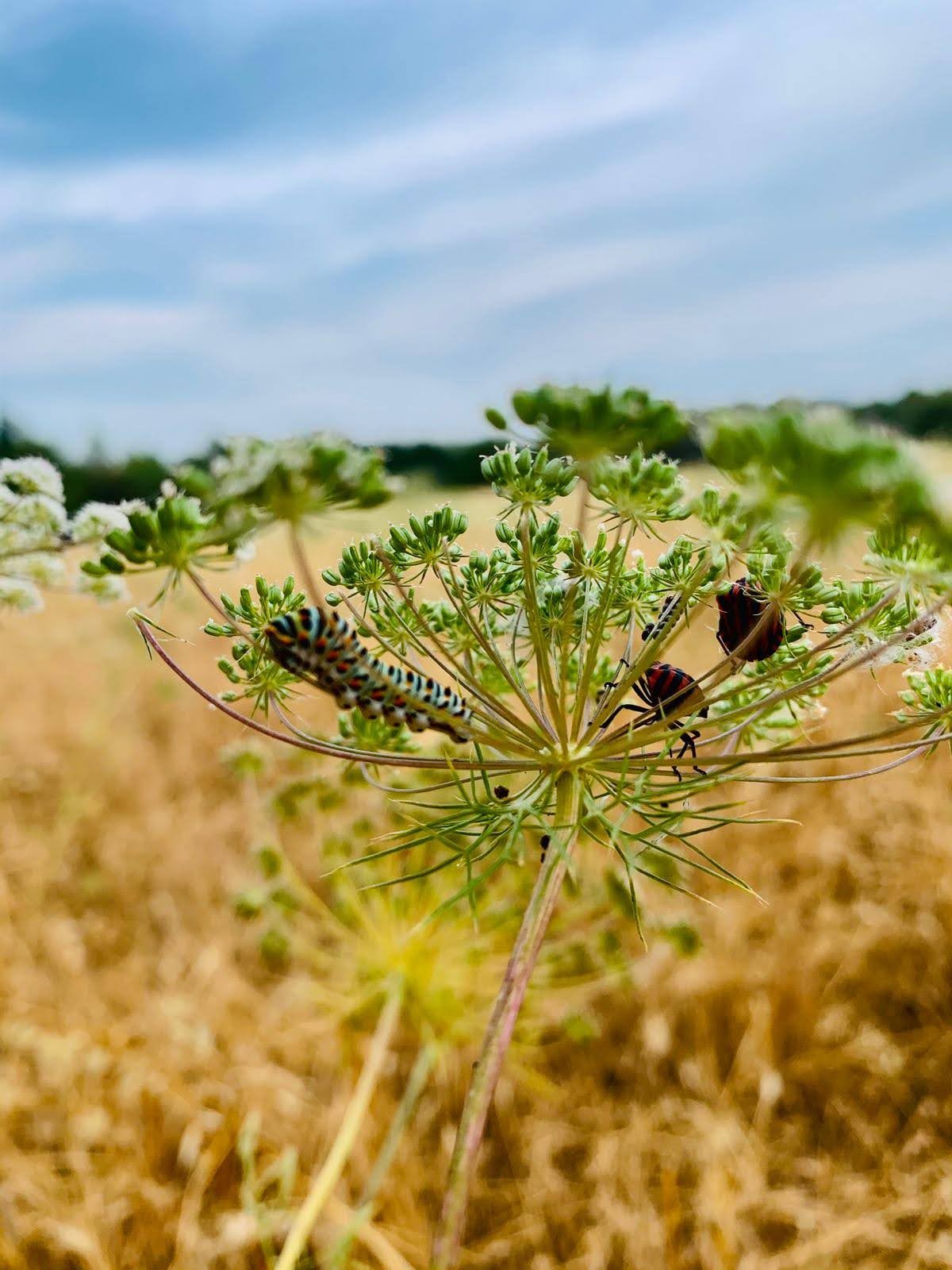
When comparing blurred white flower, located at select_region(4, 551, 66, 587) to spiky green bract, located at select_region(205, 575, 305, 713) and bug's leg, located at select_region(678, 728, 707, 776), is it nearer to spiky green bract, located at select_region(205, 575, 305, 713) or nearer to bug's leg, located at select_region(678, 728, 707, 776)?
spiky green bract, located at select_region(205, 575, 305, 713)

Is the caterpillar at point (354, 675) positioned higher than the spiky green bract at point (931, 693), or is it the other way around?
the caterpillar at point (354, 675)

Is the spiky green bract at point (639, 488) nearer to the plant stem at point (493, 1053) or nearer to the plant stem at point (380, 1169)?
the plant stem at point (493, 1053)

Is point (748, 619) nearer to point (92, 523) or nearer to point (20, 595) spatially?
point (92, 523)

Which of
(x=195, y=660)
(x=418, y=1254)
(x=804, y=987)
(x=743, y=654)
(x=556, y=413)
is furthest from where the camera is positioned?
(x=195, y=660)

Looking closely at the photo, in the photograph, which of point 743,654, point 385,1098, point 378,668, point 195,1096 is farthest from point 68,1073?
point 743,654

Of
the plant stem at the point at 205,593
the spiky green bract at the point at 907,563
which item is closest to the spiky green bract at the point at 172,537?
Result: the plant stem at the point at 205,593

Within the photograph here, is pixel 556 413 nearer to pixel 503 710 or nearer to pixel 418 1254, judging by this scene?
pixel 503 710

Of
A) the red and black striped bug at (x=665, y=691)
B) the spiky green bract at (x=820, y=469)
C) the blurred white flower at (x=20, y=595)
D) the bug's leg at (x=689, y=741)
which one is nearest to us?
the spiky green bract at (x=820, y=469)
